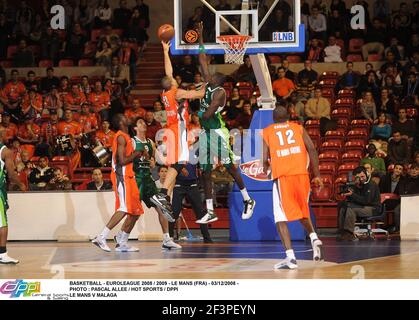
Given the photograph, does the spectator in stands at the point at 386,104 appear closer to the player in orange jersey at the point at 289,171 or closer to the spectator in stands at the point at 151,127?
the spectator in stands at the point at 151,127

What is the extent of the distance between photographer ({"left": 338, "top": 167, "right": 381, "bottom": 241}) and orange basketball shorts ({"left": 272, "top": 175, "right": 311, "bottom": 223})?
4224 mm

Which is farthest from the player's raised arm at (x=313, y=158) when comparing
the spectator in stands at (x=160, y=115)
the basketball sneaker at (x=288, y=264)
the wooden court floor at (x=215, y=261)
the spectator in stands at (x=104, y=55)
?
the spectator in stands at (x=104, y=55)

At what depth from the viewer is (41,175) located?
18047 mm

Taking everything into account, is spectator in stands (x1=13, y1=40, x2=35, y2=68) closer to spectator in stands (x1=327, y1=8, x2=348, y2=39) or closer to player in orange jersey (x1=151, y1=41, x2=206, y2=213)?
spectator in stands (x1=327, y1=8, x2=348, y2=39)

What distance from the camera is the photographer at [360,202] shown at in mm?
15555

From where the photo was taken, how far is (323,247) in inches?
553

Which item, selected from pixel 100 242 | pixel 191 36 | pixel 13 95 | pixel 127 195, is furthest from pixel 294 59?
pixel 100 242

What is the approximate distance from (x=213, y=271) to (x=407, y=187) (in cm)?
662

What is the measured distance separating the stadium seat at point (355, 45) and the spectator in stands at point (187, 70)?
374 centimetres

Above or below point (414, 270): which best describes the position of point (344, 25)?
above

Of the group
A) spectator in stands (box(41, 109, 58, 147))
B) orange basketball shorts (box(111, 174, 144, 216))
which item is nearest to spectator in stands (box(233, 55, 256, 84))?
spectator in stands (box(41, 109, 58, 147))

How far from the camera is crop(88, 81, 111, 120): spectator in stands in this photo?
2083 centimetres
